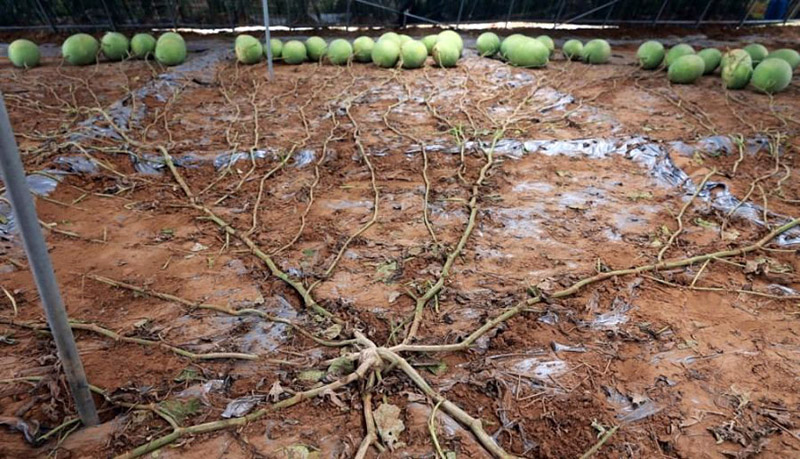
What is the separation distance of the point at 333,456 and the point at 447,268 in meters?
1.43

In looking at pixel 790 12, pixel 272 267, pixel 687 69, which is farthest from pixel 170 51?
pixel 790 12

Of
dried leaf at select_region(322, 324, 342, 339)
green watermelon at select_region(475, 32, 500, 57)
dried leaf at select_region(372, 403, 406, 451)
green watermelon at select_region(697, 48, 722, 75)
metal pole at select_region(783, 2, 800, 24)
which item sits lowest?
dried leaf at select_region(322, 324, 342, 339)

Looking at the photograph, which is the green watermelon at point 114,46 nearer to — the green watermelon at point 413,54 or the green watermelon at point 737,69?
the green watermelon at point 413,54

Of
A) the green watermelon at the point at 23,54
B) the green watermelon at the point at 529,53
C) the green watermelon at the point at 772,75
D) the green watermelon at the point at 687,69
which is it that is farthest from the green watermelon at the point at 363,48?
the green watermelon at the point at 772,75

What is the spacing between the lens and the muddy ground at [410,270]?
215 centimetres

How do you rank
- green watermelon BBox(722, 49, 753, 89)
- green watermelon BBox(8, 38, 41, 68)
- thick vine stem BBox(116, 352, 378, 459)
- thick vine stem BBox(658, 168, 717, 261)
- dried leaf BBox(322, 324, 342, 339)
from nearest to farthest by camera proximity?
thick vine stem BBox(116, 352, 378, 459), dried leaf BBox(322, 324, 342, 339), thick vine stem BBox(658, 168, 717, 261), green watermelon BBox(722, 49, 753, 89), green watermelon BBox(8, 38, 41, 68)

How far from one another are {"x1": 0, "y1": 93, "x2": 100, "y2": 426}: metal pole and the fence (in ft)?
30.6

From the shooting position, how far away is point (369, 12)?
10.3 m

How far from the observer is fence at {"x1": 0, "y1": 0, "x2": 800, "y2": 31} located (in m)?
9.50

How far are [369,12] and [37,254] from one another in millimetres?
9902

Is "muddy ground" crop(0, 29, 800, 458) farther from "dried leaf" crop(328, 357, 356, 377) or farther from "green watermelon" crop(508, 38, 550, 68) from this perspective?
"green watermelon" crop(508, 38, 550, 68)

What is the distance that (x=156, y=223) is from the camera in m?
3.62

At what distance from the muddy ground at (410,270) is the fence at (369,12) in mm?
4395

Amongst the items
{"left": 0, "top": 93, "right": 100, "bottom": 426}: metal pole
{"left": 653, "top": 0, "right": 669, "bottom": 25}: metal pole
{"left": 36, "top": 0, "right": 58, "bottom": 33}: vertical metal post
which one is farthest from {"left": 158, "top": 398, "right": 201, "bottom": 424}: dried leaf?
{"left": 653, "top": 0, "right": 669, "bottom": 25}: metal pole
